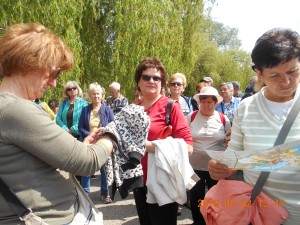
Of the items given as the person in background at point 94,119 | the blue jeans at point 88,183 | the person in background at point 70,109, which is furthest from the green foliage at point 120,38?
the blue jeans at point 88,183

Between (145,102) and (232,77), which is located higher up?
(145,102)

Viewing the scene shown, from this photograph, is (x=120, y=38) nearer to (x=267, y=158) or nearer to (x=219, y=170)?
(x=219, y=170)

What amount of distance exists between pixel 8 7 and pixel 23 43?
22.0ft

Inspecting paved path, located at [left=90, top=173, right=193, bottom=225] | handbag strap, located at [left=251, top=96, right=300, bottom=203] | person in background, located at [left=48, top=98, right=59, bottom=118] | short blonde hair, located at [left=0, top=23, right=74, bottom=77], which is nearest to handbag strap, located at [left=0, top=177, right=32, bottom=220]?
short blonde hair, located at [left=0, top=23, right=74, bottom=77]

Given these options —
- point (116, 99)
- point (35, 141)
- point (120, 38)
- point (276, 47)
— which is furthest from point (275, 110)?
point (120, 38)

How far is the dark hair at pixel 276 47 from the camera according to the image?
1727mm

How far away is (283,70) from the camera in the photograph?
1743 millimetres

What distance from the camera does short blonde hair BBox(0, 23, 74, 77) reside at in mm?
1436

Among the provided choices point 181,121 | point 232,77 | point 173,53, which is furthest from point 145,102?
point 232,77

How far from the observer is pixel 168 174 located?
2.66 m

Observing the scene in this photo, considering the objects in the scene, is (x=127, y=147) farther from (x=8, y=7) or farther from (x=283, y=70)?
(x=8, y=7)

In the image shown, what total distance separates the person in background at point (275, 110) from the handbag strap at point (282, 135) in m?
0.03

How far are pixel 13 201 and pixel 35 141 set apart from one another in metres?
0.26

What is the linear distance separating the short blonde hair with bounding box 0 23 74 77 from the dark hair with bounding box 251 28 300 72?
106cm
